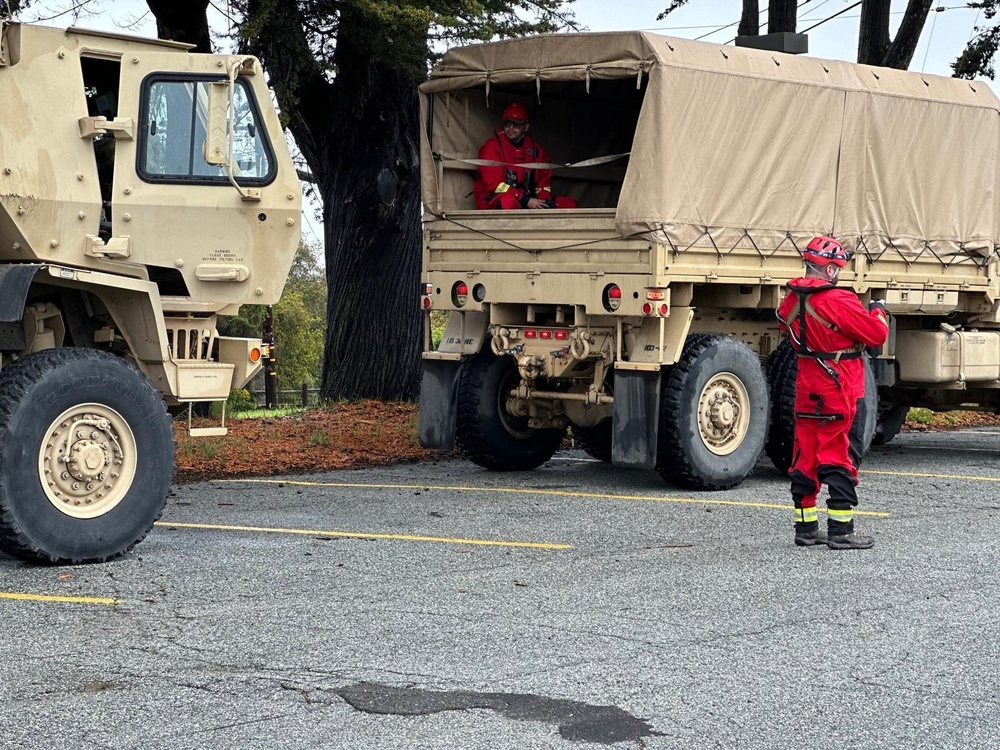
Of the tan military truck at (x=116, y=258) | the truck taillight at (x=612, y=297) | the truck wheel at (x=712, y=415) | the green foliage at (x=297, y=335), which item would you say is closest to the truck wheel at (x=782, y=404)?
the truck wheel at (x=712, y=415)

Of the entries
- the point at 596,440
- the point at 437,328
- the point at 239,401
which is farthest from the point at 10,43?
the point at 437,328

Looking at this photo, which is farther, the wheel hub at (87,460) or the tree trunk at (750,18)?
the tree trunk at (750,18)

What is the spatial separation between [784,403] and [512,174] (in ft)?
Answer: 9.41

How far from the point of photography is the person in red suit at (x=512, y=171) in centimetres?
1249

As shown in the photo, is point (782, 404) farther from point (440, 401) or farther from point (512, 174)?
point (512, 174)

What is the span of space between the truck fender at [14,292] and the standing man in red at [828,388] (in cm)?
433

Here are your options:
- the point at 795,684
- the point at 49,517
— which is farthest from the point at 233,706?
the point at 49,517

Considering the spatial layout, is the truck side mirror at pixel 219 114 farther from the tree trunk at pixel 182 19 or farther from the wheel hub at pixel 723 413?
the tree trunk at pixel 182 19

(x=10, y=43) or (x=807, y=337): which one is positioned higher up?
(x=10, y=43)

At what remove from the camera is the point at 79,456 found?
8320 mm

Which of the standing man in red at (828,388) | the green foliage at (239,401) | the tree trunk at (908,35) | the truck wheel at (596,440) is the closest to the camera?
the standing man in red at (828,388)

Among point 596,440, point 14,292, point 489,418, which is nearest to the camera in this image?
point 14,292

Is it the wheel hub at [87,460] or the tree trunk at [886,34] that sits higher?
the tree trunk at [886,34]

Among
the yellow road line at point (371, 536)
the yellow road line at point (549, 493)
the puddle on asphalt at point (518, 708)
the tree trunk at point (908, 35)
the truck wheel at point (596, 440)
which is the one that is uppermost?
the tree trunk at point (908, 35)
